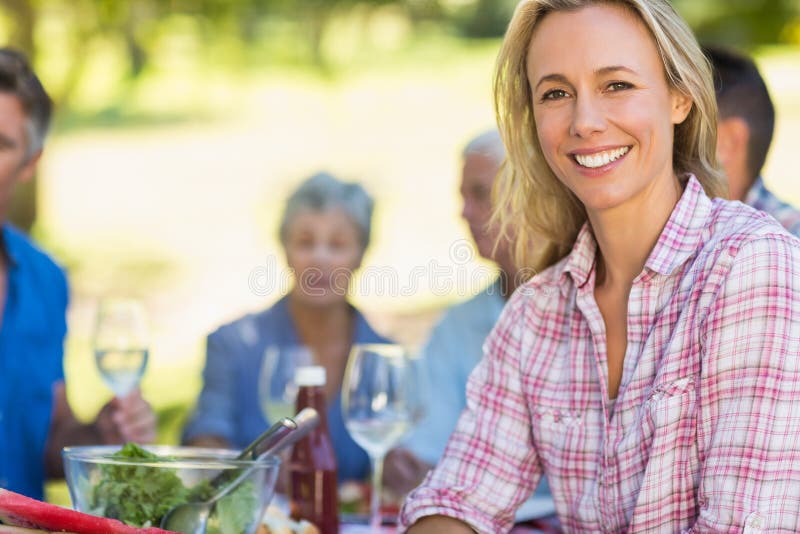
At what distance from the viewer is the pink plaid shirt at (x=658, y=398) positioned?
1.57m

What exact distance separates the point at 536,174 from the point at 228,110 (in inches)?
358

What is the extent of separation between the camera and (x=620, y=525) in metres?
1.79

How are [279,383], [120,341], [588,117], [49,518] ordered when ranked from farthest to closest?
[279,383] < [120,341] < [588,117] < [49,518]

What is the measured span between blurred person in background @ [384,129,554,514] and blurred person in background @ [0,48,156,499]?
0.98 metres

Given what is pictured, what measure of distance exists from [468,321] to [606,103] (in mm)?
1513

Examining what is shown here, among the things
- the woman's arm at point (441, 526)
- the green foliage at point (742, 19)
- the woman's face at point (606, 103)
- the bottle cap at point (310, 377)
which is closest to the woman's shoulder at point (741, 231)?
the woman's face at point (606, 103)

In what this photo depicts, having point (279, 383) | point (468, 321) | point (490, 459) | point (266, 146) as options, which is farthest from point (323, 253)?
point (266, 146)

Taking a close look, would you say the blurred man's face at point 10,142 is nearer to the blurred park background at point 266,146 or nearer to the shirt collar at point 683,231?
the shirt collar at point 683,231

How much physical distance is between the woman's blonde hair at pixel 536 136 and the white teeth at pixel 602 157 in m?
0.16

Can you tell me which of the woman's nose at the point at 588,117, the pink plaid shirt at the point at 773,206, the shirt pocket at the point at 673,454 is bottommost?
the shirt pocket at the point at 673,454

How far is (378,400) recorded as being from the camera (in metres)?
2.16

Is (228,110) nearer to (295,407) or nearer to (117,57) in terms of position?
(117,57)

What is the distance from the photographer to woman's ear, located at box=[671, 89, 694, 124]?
190cm

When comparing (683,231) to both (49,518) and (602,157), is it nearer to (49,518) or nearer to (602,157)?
(602,157)
